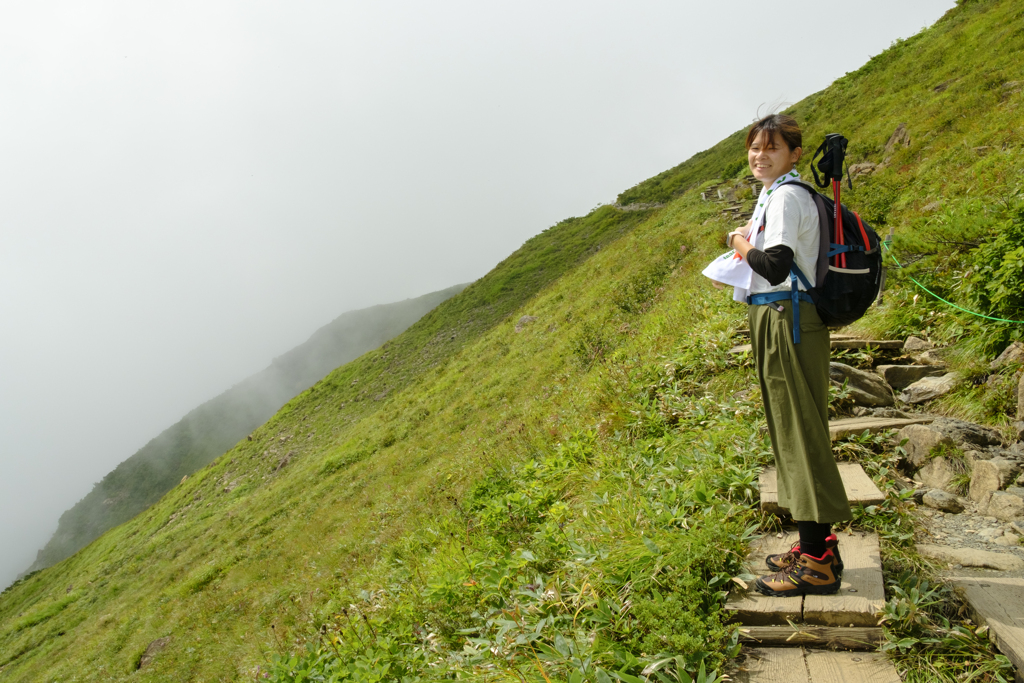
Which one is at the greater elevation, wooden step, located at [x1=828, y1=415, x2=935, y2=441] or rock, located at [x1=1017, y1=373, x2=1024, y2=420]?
wooden step, located at [x1=828, y1=415, x2=935, y2=441]

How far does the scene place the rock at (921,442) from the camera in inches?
166

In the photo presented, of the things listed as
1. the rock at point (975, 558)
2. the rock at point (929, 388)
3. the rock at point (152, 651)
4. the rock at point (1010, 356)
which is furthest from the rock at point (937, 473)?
the rock at point (152, 651)

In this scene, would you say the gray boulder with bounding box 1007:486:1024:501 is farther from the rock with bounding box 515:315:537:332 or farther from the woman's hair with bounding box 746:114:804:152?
the rock with bounding box 515:315:537:332

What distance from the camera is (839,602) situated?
2824 millimetres

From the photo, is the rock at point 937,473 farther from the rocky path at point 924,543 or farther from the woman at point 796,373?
the woman at point 796,373

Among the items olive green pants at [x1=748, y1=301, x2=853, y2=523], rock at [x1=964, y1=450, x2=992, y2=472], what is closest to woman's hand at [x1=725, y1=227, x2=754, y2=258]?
olive green pants at [x1=748, y1=301, x2=853, y2=523]

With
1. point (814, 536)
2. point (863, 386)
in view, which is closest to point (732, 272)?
point (814, 536)

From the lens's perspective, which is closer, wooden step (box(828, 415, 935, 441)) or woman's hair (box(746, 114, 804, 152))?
woman's hair (box(746, 114, 804, 152))

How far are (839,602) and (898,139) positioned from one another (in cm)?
Result: 1777

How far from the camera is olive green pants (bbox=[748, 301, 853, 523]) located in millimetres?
2883

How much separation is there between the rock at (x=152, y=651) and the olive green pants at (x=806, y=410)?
51.0ft

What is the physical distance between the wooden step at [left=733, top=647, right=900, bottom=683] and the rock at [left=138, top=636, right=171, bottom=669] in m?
15.1

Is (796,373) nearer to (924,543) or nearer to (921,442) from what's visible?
(924,543)

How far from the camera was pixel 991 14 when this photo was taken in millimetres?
20891
